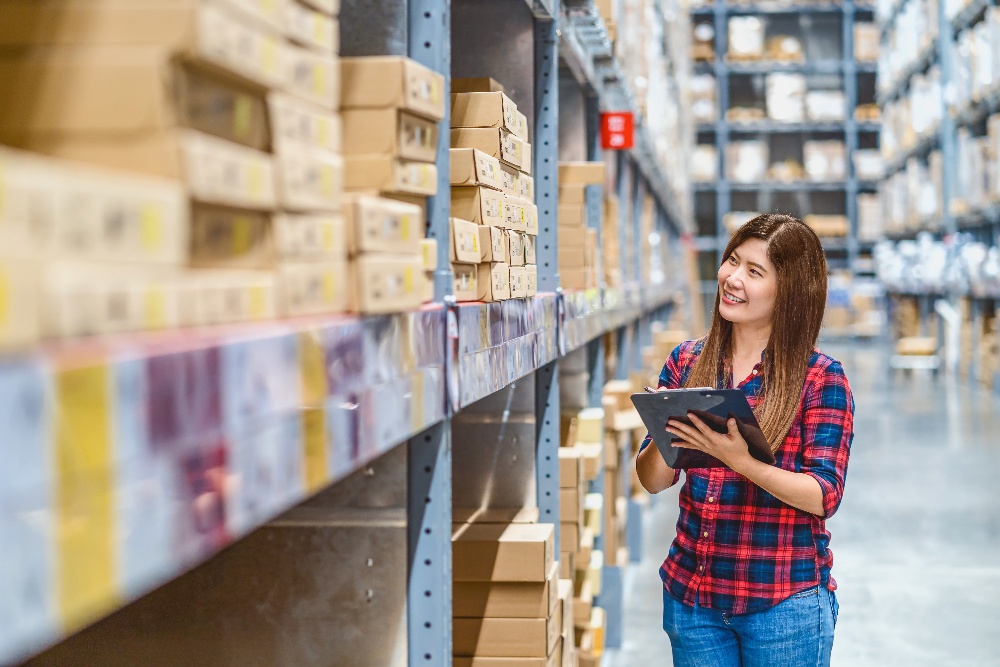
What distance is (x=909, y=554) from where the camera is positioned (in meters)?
6.00

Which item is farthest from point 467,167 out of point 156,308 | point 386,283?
point 156,308

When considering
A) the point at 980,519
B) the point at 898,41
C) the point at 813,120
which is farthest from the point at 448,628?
the point at 813,120

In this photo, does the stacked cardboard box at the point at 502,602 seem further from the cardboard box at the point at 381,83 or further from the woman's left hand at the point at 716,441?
the cardboard box at the point at 381,83

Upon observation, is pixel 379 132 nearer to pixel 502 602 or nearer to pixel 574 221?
pixel 502 602

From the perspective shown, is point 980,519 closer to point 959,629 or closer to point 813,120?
point 959,629

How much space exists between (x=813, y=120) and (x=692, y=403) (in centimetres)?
2024

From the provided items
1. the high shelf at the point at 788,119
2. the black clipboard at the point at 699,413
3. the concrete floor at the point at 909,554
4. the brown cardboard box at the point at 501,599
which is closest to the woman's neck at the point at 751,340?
the black clipboard at the point at 699,413

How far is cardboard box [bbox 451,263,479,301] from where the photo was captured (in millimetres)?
2005

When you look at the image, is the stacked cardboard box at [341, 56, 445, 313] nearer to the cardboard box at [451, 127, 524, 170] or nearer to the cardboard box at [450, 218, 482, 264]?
the cardboard box at [450, 218, 482, 264]

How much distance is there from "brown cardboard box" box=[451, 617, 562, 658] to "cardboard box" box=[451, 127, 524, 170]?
994 mm

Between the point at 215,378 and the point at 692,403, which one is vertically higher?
the point at 215,378

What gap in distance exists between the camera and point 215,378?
912mm

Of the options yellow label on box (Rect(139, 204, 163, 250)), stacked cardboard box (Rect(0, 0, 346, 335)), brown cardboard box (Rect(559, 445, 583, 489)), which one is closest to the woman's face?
brown cardboard box (Rect(559, 445, 583, 489))

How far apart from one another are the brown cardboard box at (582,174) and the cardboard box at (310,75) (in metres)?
2.64
